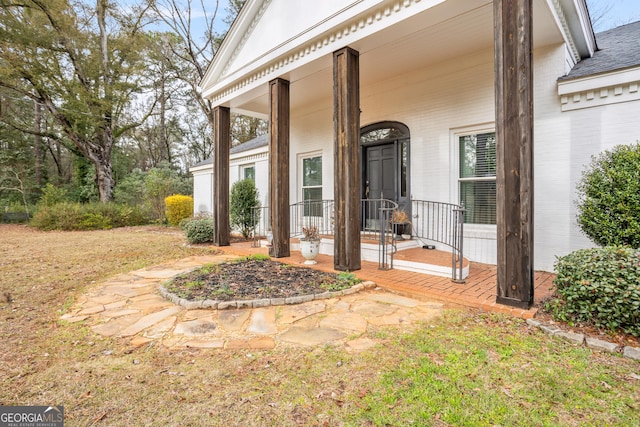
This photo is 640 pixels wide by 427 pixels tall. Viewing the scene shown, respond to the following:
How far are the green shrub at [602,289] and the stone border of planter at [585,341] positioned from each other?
9.0 inches

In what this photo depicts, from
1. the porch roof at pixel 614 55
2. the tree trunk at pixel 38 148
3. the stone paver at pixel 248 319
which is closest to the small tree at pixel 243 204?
the stone paver at pixel 248 319

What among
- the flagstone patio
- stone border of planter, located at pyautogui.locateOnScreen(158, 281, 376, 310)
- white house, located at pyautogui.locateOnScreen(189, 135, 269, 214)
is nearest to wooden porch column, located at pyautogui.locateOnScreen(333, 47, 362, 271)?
the flagstone patio

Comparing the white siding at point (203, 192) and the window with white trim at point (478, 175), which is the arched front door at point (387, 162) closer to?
the window with white trim at point (478, 175)

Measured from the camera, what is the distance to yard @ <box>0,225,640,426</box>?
178 cm

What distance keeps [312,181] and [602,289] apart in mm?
7176

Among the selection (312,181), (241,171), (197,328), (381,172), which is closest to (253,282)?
(197,328)

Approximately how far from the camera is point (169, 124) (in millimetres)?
25375

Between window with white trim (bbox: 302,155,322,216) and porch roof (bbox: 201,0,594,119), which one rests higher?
porch roof (bbox: 201,0,594,119)

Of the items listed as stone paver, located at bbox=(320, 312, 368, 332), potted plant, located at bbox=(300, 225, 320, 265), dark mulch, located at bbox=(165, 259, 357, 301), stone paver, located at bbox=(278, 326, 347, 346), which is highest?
potted plant, located at bbox=(300, 225, 320, 265)

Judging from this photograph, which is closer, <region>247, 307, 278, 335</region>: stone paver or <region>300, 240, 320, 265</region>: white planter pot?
<region>247, 307, 278, 335</region>: stone paver

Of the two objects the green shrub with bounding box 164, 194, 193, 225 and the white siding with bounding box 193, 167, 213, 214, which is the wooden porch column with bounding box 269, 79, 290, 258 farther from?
the green shrub with bounding box 164, 194, 193, 225

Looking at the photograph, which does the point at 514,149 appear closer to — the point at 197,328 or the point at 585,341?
the point at 585,341

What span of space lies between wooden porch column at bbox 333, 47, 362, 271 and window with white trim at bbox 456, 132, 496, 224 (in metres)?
2.47

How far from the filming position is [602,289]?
9.00ft
